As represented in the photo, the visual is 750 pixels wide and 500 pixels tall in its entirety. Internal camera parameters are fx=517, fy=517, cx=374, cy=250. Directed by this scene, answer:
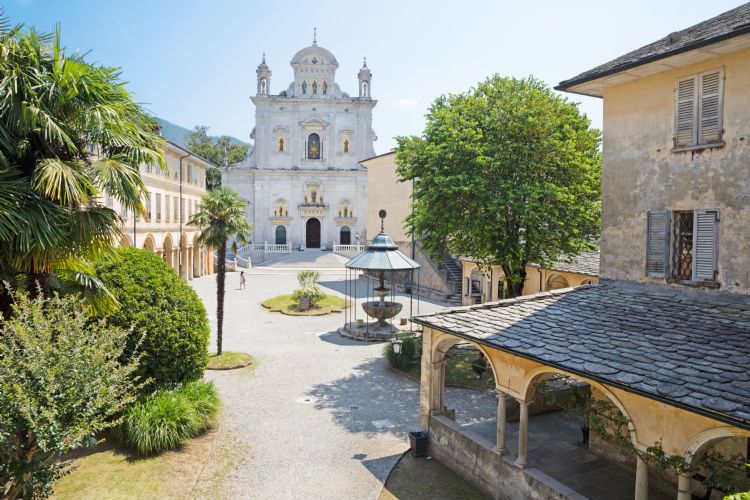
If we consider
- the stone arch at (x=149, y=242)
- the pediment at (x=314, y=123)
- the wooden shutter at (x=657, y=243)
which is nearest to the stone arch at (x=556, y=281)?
the wooden shutter at (x=657, y=243)

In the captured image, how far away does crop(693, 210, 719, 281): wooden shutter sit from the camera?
9.70m

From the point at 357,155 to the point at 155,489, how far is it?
55.8 metres

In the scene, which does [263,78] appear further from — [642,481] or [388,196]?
[642,481]

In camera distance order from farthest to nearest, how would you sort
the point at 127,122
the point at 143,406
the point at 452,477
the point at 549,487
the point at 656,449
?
the point at 143,406 → the point at 452,477 → the point at 127,122 → the point at 549,487 → the point at 656,449

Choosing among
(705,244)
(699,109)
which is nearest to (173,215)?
(699,109)

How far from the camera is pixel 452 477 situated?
10.4 metres

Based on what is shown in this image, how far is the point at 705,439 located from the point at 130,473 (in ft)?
33.0

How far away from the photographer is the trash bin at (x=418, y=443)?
11234 mm

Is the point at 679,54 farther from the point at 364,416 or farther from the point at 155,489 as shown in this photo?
the point at 155,489

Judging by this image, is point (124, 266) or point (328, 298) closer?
point (124, 266)

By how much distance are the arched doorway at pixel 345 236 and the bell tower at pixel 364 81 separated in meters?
16.2

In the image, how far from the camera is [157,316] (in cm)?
1153

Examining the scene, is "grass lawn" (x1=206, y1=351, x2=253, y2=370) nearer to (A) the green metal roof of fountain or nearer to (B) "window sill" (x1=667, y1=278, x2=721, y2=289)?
(A) the green metal roof of fountain

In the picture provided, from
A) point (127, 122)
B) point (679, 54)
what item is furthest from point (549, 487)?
point (127, 122)
